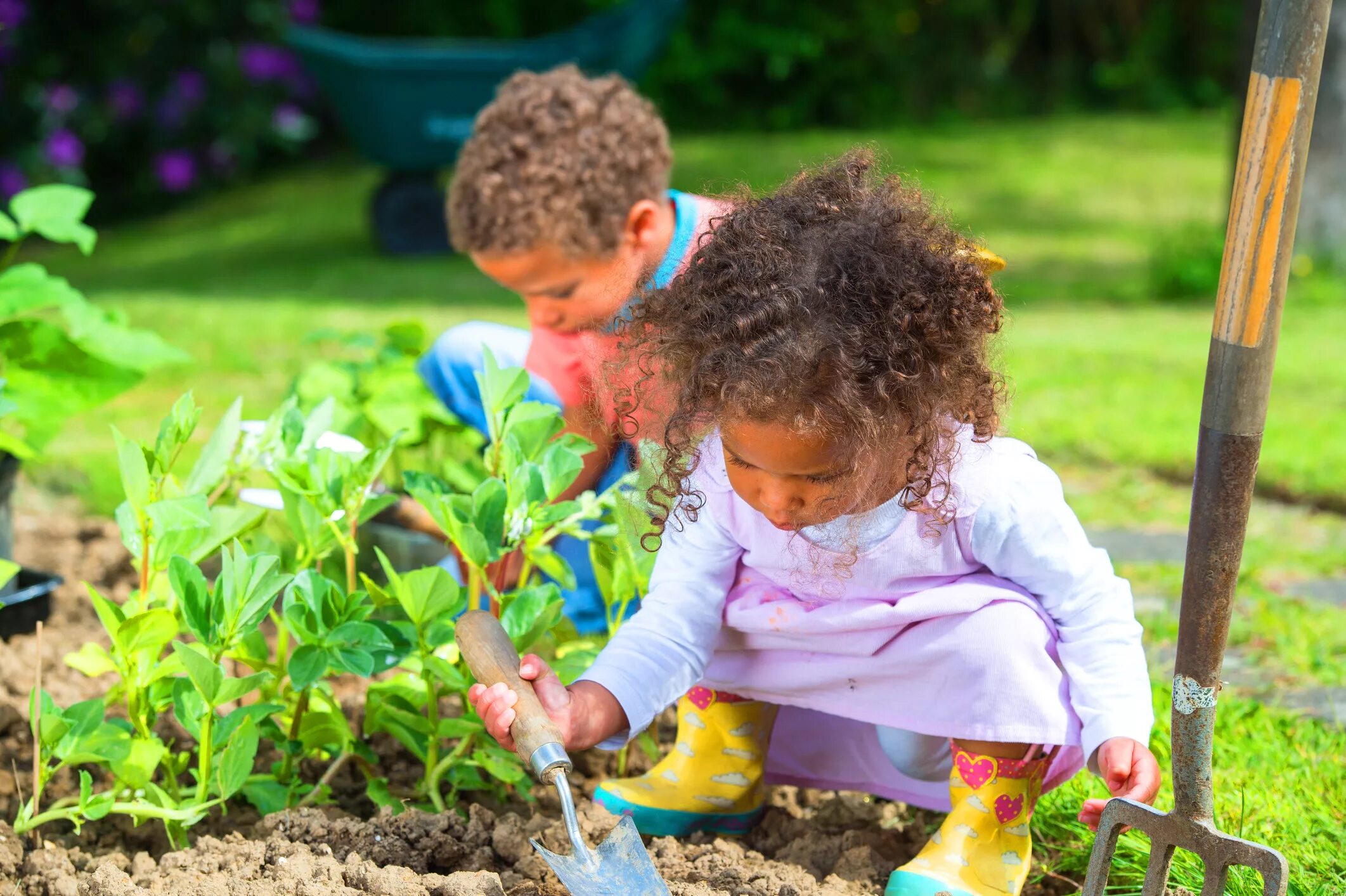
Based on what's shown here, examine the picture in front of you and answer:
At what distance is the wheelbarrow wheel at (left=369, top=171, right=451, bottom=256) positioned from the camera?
6.97 metres

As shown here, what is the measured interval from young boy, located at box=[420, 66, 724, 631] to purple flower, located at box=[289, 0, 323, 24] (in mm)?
6353

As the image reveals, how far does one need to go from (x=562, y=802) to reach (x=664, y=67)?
9.13m

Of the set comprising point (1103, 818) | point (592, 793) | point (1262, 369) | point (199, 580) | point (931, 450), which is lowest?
point (592, 793)

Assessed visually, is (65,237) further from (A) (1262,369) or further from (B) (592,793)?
(A) (1262,369)

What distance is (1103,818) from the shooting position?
4.48 feet

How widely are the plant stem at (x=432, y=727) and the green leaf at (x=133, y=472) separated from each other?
360mm

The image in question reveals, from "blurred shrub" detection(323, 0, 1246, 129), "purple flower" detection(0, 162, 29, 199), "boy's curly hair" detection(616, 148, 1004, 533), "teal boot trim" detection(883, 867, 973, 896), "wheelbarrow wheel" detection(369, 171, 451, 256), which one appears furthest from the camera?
"blurred shrub" detection(323, 0, 1246, 129)

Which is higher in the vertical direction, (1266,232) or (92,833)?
(1266,232)

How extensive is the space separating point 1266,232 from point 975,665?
539 mm

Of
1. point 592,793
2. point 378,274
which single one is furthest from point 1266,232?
point 378,274

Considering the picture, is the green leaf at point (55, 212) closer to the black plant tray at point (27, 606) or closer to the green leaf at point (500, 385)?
the black plant tray at point (27, 606)

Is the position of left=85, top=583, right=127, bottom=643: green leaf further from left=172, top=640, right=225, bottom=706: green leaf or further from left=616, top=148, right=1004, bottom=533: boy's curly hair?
left=616, top=148, right=1004, bottom=533: boy's curly hair

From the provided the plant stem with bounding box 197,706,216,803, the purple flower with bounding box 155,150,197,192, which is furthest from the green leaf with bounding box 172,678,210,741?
the purple flower with bounding box 155,150,197,192

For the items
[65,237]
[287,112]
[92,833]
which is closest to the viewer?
[92,833]
